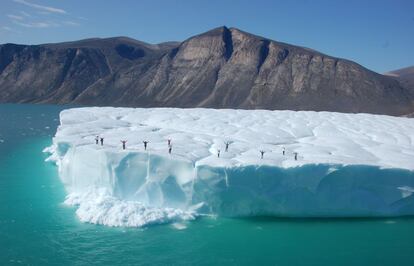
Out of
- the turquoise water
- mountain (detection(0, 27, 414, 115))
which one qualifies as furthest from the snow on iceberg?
mountain (detection(0, 27, 414, 115))

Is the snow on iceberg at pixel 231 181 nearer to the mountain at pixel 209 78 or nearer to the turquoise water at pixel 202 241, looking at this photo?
the turquoise water at pixel 202 241

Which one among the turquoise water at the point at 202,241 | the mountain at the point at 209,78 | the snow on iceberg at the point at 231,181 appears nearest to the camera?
the turquoise water at the point at 202,241

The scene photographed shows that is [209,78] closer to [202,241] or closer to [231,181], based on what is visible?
[231,181]

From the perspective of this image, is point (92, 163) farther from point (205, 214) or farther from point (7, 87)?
point (7, 87)

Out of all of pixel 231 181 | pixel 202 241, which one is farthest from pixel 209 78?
pixel 202 241

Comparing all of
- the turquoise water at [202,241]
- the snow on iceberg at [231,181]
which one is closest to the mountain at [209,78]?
the snow on iceberg at [231,181]

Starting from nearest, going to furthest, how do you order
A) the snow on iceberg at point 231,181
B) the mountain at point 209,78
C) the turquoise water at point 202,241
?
the turquoise water at point 202,241 → the snow on iceberg at point 231,181 → the mountain at point 209,78

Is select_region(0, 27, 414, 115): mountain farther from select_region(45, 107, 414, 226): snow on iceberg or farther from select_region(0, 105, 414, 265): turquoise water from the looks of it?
select_region(0, 105, 414, 265): turquoise water
